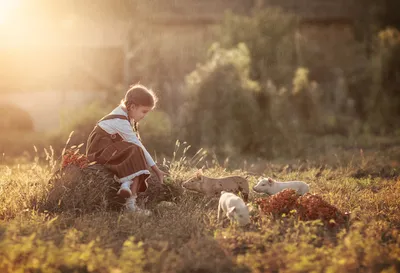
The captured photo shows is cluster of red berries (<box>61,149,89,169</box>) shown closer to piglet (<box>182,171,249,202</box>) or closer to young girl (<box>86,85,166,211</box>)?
young girl (<box>86,85,166,211</box>)

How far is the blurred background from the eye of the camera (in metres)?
11.7

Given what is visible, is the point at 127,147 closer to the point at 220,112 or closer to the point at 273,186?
the point at 273,186

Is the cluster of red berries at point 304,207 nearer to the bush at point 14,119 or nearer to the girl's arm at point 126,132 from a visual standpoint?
the girl's arm at point 126,132

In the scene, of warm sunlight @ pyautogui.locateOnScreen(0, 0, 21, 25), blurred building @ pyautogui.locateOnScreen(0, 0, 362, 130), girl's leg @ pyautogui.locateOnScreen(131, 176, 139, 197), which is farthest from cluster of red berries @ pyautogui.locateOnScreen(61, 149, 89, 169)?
warm sunlight @ pyautogui.locateOnScreen(0, 0, 21, 25)

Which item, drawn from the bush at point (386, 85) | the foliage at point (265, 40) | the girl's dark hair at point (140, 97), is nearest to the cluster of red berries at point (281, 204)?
the girl's dark hair at point (140, 97)

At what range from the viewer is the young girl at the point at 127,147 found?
19.1ft

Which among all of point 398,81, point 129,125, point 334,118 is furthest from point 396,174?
point 398,81

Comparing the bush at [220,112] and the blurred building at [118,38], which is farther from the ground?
the blurred building at [118,38]

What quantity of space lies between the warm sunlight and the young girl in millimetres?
9717

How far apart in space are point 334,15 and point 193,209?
49.5 feet

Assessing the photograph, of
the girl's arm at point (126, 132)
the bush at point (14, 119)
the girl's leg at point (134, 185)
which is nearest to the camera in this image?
the girl's leg at point (134, 185)

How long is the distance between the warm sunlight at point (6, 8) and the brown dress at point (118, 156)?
972 centimetres

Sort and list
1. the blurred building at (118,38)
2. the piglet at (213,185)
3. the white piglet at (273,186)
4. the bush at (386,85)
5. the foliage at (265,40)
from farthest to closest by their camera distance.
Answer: the foliage at (265,40) < the bush at (386,85) < the blurred building at (118,38) < the white piglet at (273,186) < the piglet at (213,185)

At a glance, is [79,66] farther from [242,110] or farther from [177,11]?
[242,110]
